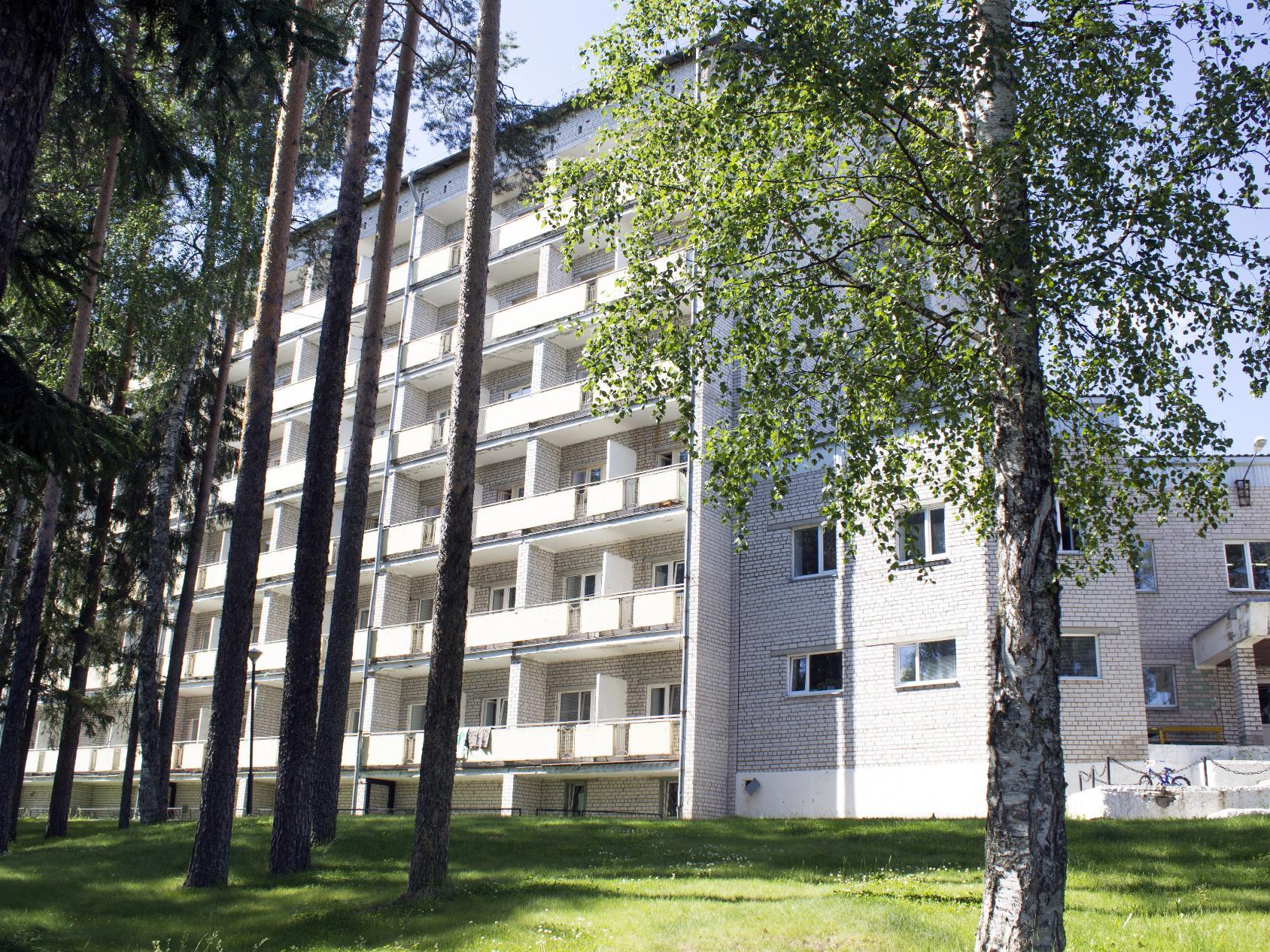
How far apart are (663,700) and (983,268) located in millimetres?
18484

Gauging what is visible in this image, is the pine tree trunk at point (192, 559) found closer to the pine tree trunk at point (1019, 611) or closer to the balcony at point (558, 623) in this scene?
the balcony at point (558, 623)

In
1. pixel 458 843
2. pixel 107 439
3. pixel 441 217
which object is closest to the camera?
pixel 107 439

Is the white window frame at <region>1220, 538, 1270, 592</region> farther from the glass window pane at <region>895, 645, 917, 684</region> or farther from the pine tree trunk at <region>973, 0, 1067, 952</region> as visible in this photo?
the pine tree trunk at <region>973, 0, 1067, 952</region>

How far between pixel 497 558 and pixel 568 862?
1543 centimetres

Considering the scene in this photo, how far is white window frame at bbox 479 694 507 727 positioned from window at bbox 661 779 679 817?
5.53 m

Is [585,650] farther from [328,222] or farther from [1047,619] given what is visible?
[1047,619]

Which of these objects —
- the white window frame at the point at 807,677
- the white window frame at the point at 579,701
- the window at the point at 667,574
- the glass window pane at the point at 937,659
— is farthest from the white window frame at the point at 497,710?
the glass window pane at the point at 937,659

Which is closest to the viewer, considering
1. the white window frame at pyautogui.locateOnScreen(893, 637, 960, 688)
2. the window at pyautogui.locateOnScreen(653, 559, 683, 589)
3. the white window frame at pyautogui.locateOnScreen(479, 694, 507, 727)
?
the white window frame at pyautogui.locateOnScreen(893, 637, 960, 688)

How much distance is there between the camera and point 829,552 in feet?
83.6

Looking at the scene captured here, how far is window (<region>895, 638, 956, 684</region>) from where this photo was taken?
22906mm

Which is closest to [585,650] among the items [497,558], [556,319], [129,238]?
[497,558]

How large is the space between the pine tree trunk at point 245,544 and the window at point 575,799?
40.2 feet

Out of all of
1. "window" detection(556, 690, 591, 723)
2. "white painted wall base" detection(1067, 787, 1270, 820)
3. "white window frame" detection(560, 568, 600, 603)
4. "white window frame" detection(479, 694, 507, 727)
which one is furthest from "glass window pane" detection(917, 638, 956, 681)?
"white window frame" detection(479, 694, 507, 727)

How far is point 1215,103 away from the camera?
10430 millimetres
